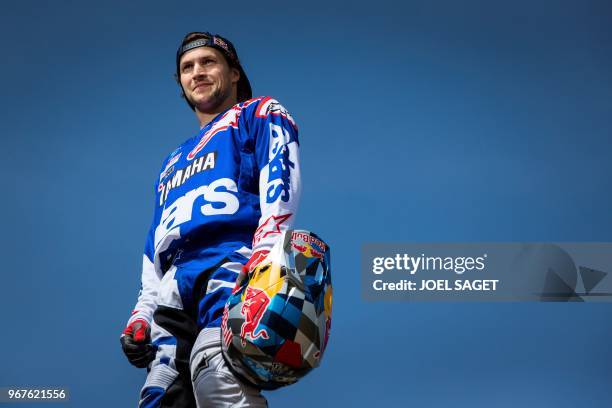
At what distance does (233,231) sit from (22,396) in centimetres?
266

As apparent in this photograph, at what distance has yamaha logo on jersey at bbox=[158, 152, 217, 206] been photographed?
6.64ft

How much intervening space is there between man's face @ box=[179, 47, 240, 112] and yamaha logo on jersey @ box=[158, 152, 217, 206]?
0.30 m

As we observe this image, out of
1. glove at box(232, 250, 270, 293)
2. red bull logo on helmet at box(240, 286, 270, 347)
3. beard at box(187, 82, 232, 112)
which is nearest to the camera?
red bull logo on helmet at box(240, 286, 270, 347)

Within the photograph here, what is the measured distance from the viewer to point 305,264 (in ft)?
5.15

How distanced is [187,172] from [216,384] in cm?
71

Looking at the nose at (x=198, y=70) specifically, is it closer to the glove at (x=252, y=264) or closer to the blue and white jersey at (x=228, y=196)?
the blue and white jersey at (x=228, y=196)

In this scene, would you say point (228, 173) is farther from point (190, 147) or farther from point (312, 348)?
point (312, 348)

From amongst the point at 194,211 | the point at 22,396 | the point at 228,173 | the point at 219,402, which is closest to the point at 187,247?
the point at 194,211

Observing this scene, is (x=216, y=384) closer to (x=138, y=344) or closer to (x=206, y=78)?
(x=138, y=344)

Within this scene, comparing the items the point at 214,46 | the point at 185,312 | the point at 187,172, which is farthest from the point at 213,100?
the point at 185,312

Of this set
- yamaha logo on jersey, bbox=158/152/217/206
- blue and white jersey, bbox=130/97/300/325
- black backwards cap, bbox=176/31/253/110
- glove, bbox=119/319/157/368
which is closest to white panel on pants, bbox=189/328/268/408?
blue and white jersey, bbox=130/97/300/325

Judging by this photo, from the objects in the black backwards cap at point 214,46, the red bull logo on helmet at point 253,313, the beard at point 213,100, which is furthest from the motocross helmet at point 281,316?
the black backwards cap at point 214,46

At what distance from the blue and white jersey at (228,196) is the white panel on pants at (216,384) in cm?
13

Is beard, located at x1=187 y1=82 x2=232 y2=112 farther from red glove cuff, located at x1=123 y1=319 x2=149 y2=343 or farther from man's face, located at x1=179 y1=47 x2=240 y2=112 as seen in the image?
red glove cuff, located at x1=123 y1=319 x2=149 y2=343
